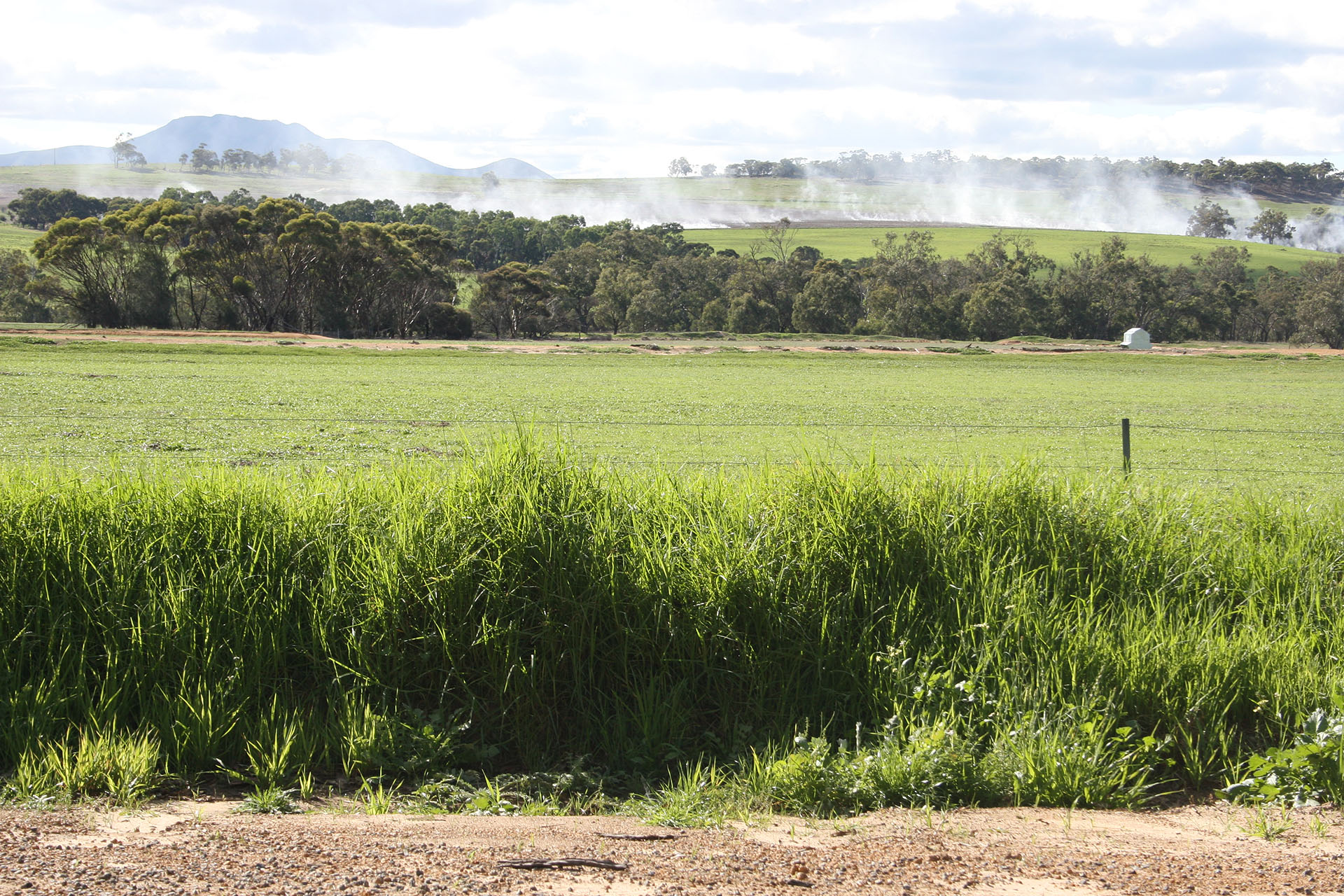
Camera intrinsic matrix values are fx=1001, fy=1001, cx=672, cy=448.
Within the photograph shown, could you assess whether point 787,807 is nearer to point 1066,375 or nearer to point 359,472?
point 359,472

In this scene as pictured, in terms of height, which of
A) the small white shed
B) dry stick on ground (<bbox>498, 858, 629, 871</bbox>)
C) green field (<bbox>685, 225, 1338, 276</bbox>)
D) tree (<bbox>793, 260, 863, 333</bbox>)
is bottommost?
dry stick on ground (<bbox>498, 858, 629, 871</bbox>)

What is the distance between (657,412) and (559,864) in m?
24.3

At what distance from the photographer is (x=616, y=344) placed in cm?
7344

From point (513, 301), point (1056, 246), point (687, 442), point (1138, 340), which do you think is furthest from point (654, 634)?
point (1056, 246)

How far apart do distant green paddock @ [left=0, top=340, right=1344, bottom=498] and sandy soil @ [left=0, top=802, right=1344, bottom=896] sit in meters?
3.91

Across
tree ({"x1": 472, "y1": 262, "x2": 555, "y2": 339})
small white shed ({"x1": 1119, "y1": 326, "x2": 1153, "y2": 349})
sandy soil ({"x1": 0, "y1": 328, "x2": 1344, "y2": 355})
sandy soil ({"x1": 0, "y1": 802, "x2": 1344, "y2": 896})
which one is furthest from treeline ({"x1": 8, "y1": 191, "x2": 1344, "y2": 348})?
sandy soil ({"x1": 0, "y1": 802, "x2": 1344, "y2": 896})

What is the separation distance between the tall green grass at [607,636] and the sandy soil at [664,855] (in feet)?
2.01

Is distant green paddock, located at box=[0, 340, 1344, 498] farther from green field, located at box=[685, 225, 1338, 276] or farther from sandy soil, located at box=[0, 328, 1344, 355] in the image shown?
green field, located at box=[685, 225, 1338, 276]

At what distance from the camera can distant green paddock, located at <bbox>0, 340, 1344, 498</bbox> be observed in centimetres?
1792

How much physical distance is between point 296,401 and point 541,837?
2695 cm

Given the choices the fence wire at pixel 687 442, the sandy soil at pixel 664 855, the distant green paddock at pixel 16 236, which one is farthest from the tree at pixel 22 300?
the sandy soil at pixel 664 855

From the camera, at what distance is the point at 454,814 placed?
5637 millimetres

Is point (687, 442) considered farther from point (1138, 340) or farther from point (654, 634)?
point (1138, 340)

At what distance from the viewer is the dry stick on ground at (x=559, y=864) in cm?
454
